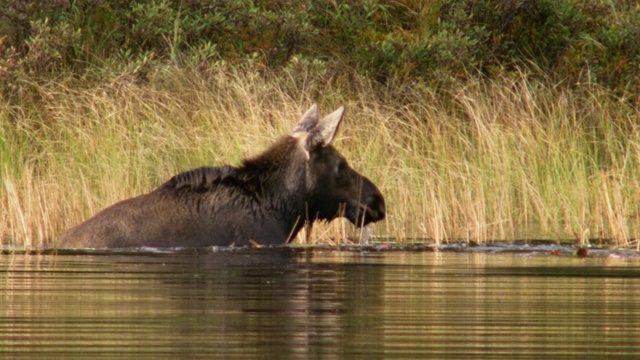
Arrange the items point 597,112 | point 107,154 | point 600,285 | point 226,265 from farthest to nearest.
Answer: point 597,112 < point 107,154 < point 226,265 < point 600,285

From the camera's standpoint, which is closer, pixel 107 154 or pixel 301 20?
pixel 107 154

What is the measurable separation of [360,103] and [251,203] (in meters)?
8.64

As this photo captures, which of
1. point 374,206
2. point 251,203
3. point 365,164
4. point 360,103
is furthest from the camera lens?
point 360,103

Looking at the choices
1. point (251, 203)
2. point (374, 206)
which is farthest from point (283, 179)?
point (374, 206)

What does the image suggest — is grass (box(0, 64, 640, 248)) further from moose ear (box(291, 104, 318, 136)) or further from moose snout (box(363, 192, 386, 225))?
moose ear (box(291, 104, 318, 136))

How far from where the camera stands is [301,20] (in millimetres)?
24312

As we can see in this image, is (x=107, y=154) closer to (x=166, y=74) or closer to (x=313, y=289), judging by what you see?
(x=166, y=74)

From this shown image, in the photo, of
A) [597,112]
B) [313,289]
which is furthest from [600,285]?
[597,112]

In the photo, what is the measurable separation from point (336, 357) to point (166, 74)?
15.0m

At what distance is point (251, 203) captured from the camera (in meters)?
12.3

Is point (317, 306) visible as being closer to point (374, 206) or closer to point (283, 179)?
point (283, 179)

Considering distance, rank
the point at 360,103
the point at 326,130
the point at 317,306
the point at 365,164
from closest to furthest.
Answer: the point at 317,306, the point at 326,130, the point at 365,164, the point at 360,103

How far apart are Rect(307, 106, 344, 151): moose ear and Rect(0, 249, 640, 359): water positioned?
60.0 inches

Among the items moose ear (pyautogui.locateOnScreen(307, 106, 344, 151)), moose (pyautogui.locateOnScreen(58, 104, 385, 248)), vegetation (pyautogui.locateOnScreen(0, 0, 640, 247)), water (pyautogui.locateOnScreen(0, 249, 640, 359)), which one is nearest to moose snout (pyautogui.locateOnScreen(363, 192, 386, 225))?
moose (pyautogui.locateOnScreen(58, 104, 385, 248))
